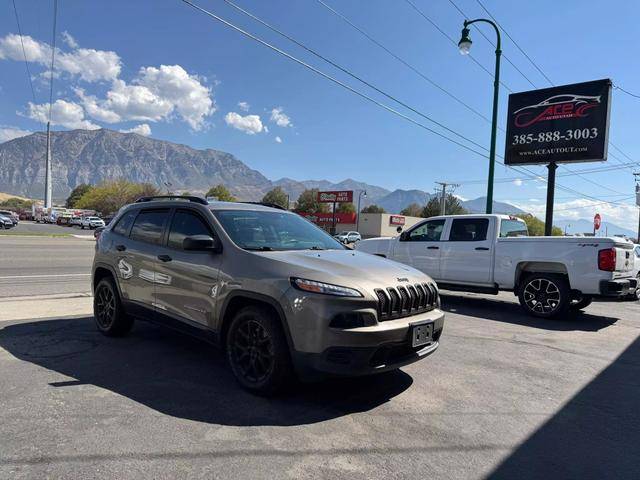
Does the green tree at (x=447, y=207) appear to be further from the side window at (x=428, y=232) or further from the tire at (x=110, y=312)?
the tire at (x=110, y=312)

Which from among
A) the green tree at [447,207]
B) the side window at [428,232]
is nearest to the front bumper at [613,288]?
the side window at [428,232]

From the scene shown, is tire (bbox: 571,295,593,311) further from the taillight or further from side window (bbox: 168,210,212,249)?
side window (bbox: 168,210,212,249)

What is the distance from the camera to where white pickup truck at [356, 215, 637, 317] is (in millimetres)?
7770

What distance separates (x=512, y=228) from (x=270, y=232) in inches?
259

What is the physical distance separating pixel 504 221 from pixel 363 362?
689 cm

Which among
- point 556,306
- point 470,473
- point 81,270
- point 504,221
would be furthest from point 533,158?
point 470,473

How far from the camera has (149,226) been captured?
217 inches

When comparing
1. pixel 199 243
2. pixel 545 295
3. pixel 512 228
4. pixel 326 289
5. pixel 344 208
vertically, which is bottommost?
pixel 545 295

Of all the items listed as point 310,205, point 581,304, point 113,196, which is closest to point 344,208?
point 310,205

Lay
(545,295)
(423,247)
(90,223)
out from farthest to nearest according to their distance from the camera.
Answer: (90,223), (423,247), (545,295)

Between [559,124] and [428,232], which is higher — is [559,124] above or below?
above

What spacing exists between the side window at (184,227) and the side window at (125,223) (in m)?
1.03

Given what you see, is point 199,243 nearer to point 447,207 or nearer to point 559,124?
point 559,124

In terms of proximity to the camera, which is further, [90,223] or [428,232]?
[90,223]
